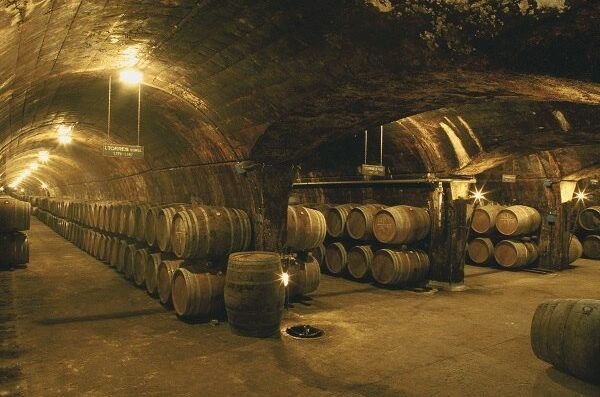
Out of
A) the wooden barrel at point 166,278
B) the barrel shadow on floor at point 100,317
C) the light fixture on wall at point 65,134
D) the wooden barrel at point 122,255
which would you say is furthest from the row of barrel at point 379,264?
the light fixture on wall at point 65,134

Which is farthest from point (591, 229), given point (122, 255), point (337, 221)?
point (122, 255)

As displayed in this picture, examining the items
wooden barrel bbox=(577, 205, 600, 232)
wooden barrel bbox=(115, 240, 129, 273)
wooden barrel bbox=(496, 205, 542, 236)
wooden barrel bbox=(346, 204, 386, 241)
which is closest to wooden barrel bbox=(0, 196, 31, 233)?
wooden barrel bbox=(115, 240, 129, 273)

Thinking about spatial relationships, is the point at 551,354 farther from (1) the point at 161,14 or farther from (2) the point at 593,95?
(1) the point at 161,14

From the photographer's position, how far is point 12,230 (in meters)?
9.74

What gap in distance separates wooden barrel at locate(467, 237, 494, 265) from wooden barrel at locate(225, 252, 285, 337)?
7785 millimetres

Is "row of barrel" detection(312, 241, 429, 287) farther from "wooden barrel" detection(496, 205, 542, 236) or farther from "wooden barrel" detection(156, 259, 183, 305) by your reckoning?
"wooden barrel" detection(156, 259, 183, 305)

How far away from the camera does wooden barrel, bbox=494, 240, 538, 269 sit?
432 inches

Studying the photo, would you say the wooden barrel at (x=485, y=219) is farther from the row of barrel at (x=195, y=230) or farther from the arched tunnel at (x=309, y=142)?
the row of barrel at (x=195, y=230)

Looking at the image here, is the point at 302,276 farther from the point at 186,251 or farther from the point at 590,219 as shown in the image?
the point at 590,219

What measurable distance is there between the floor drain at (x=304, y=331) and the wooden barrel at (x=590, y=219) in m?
12.2

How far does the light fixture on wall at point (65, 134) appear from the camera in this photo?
1018cm

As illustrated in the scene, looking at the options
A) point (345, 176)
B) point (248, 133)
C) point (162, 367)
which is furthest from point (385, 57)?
point (345, 176)

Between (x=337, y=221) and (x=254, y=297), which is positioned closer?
(x=254, y=297)

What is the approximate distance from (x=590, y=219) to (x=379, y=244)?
9007 millimetres
